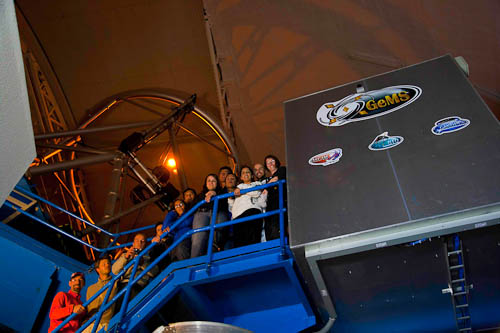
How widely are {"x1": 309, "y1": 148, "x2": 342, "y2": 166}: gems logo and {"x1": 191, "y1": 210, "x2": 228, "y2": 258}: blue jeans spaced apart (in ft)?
5.99

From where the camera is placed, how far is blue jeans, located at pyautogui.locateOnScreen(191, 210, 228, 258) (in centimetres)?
585

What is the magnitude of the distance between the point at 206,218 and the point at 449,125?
3.42 m

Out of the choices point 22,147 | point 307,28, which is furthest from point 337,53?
point 22,147

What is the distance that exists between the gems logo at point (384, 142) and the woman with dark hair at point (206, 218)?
Result: 246 centimetres

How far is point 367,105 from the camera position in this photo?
18.5 feet

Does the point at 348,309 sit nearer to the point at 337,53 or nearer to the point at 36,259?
the point at 36,259

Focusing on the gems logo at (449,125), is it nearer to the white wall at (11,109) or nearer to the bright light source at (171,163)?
the white wall at (11,109)

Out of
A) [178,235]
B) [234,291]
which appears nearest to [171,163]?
[178,235]

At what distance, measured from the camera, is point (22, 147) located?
1671 mm

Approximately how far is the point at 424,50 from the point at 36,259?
893cm

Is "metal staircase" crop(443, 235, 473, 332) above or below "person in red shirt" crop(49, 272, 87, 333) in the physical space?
below

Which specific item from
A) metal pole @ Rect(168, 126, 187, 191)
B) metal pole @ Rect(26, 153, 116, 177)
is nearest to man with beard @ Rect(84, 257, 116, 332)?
metal pole @ Rect(26, 153, 116, 177)

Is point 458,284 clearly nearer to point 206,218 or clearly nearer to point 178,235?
point 206,218

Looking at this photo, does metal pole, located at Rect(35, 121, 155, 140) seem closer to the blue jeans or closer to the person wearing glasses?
the person wearing glasses
